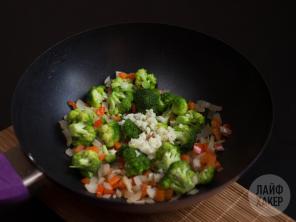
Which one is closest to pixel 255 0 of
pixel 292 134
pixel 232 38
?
pixel 232 38

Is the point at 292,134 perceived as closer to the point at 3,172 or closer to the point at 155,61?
the point at 155,61

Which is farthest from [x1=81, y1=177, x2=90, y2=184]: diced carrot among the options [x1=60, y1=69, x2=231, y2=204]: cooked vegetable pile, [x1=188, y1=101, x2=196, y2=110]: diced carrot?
[x1=188, y1=101, x2=196, y2=110]: diced carrot

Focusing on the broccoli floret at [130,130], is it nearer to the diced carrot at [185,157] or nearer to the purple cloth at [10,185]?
the diced carrot at [185,157]

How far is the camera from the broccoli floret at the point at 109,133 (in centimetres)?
154

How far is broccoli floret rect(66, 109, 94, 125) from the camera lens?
1.59 metres

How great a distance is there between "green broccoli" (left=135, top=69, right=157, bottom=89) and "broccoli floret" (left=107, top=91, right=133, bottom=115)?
3.5 inches

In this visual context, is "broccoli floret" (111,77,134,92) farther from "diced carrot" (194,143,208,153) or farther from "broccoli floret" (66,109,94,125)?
"diced carrot" (194,143,208,153)

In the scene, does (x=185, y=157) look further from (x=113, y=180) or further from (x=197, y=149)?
(x=113, y=180)

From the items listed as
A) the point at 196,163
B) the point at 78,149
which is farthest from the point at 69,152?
the point at 196,163

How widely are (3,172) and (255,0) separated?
1785mm

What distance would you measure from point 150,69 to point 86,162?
60cm

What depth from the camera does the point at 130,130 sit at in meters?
1.57

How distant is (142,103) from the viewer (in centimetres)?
169

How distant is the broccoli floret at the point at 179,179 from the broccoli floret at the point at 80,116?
1.34 feet
